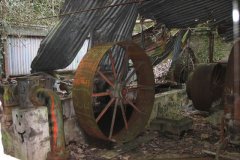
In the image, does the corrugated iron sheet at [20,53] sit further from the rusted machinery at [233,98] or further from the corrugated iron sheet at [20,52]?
the rusted machinery at [233,98]

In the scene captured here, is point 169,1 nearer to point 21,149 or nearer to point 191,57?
point 21,149

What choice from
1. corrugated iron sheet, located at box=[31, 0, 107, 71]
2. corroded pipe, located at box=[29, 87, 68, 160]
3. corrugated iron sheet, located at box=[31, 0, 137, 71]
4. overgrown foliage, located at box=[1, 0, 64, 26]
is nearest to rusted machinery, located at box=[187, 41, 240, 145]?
corrugated iron sheet, located at box=[31, 0, 137, 71]

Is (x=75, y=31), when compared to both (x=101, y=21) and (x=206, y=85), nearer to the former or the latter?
(x=101, y=21)

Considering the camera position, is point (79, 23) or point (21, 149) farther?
point (79, 23)

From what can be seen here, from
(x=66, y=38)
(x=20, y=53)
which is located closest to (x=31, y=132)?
(x=66, y=38)

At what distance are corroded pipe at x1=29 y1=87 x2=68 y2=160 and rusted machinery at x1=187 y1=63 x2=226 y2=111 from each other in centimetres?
374

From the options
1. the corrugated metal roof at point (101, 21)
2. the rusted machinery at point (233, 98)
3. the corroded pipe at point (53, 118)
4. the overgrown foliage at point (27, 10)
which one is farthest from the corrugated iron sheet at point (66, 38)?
the rusted machinery at point (233, 98)

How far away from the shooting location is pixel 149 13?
7523mm

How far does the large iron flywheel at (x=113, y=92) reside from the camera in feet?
19.7

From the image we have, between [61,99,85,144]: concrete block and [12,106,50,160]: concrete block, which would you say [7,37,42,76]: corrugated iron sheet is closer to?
[61,99,85,144]: concrete block

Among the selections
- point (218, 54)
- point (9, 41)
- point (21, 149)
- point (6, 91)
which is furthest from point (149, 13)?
point (218, 54)

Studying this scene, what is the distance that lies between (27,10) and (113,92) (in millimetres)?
5083

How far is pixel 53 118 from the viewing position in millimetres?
5848

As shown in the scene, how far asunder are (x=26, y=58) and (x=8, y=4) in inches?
81.8
